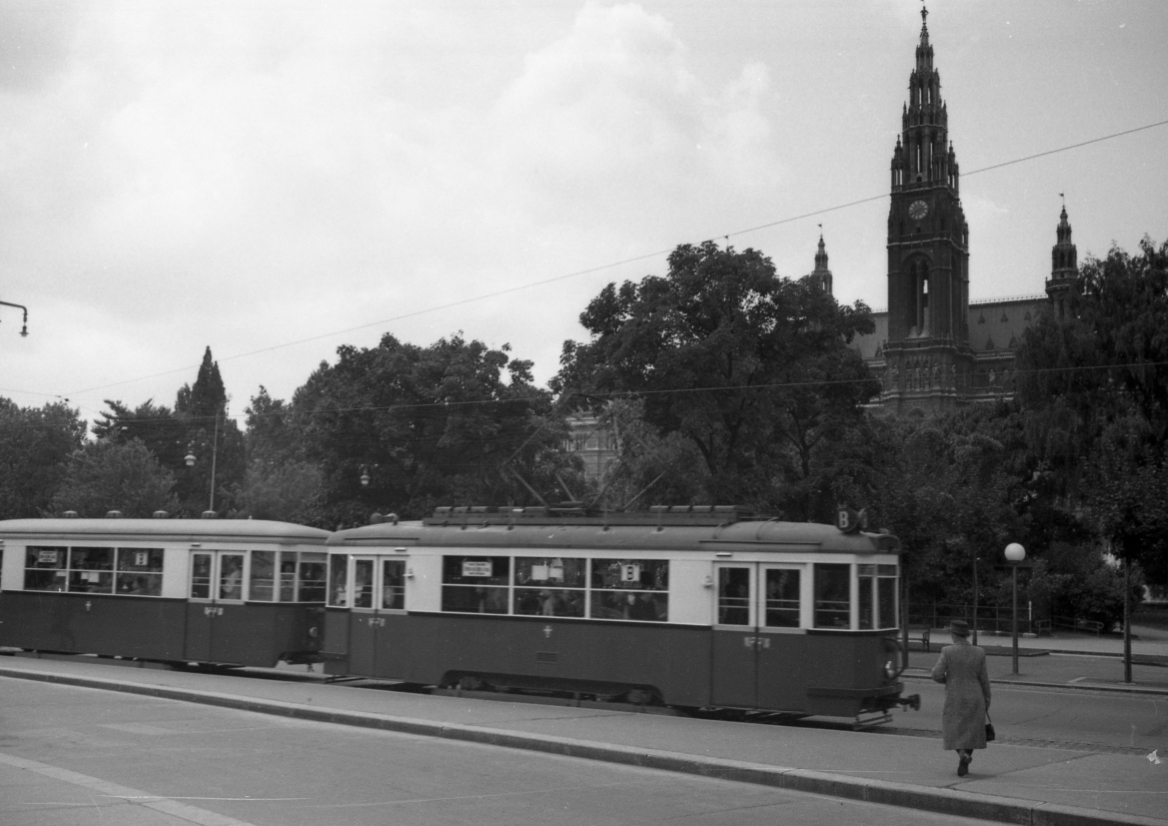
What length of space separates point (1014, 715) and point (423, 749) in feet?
34.2

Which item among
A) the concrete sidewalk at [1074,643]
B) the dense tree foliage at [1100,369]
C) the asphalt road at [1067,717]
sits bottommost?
the concrete sidewalk at [1074,643]

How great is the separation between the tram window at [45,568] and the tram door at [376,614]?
7752 mm

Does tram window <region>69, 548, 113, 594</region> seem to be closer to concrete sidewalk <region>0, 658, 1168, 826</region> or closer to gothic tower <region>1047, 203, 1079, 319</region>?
concrete sidewalk <region>0, 658, 1168, 826</region>

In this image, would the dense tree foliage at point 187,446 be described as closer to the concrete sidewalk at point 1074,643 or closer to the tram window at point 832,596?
the concrete sidewalk at point 1074,643

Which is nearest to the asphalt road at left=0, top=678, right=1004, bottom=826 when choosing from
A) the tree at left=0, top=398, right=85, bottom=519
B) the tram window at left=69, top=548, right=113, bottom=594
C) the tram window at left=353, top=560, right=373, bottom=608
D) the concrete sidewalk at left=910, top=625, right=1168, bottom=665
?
the tram window at left=353, top=560, right=373, bottom=608

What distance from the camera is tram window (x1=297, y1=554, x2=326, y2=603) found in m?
22.9

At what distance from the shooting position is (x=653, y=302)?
3650cm

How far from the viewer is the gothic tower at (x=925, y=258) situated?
13012 centimetres

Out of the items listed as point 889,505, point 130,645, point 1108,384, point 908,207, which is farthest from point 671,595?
point 908,207

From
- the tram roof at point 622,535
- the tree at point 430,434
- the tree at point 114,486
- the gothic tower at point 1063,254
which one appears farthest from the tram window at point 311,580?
the gothic tower at point 1063,254

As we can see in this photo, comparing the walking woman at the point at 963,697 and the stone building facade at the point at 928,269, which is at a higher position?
the stone building facade at the point at 928,269

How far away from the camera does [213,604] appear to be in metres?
23.1

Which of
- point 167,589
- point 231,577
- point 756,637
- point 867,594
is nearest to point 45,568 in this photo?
point 167,589

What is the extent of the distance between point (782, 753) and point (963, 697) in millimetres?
2334
